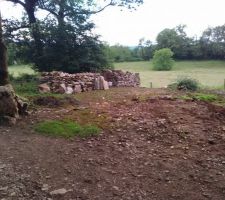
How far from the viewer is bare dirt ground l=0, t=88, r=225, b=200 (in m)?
3.61

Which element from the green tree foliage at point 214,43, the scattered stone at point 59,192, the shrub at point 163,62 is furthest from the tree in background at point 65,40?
the green tree foliage at point 214,43

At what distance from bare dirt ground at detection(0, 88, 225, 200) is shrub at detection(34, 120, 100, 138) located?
0.18 metres

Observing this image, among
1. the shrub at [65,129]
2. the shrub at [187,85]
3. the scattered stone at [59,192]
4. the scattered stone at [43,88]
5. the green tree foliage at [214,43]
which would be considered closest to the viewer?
the scattered stone at [59,192]

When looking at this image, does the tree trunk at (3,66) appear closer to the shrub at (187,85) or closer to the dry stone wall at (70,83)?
the dry stone wall at (70,83)

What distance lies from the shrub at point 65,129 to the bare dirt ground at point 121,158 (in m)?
0.18

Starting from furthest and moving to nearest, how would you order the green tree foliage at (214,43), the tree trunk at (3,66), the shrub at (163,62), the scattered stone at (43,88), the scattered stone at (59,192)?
the green tree foliage at (214,43) → the shrub at (163,62) → the scattered stone at (43,88) → the tree trunk at (3,66) → the scattered stone at (59,192)

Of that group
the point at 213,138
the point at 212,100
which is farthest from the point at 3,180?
the point at 212,100

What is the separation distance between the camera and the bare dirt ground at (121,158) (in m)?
3.61

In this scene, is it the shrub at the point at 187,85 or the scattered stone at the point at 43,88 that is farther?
the shrub at the point at 187,85

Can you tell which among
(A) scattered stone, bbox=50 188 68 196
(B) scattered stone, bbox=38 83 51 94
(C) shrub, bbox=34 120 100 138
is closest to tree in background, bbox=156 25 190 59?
(B) scattered stone, bbox=38 83 51 94

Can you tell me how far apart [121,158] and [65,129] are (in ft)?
4.92

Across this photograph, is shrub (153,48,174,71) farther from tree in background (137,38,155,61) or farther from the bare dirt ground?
the bare dirt ground

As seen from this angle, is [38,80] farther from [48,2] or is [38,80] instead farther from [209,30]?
[209,30]

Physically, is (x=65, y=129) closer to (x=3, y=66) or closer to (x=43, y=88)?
(x=3, y=66)
